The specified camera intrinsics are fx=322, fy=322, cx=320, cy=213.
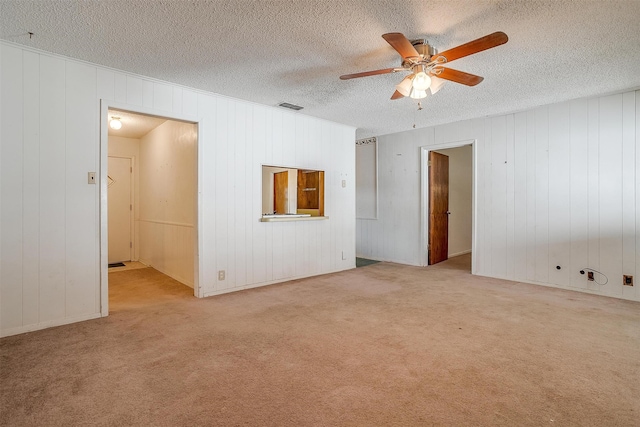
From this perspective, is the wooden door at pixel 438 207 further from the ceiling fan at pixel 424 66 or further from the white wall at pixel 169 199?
the white wall at pixel 169 199

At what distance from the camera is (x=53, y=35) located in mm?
2584

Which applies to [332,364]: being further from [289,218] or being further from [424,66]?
[289,218]

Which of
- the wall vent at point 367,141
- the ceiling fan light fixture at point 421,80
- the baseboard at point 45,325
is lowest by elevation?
the baseboard at point 45,325

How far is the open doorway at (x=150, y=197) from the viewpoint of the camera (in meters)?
4.00

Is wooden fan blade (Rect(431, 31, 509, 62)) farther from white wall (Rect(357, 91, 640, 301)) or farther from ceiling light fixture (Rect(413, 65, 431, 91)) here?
white wall (Rect(357, 91, 640, 301))

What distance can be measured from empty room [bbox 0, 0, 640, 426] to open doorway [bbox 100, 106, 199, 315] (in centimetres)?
6

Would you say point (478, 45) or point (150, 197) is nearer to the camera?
point (478, 45)

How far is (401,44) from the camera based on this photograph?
2.23 meters

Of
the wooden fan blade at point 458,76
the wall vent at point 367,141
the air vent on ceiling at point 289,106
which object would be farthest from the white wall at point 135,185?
the wooden fan blade at point 458,76

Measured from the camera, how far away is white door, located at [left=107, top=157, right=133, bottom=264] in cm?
610

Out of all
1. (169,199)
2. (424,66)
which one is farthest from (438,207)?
(169,199)

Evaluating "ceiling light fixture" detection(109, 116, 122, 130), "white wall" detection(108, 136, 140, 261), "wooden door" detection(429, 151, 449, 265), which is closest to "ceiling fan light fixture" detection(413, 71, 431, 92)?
"wooden door" detection(429, 151, 449, 265)

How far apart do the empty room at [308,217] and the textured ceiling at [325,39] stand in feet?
0.08

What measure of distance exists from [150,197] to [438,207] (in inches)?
210
